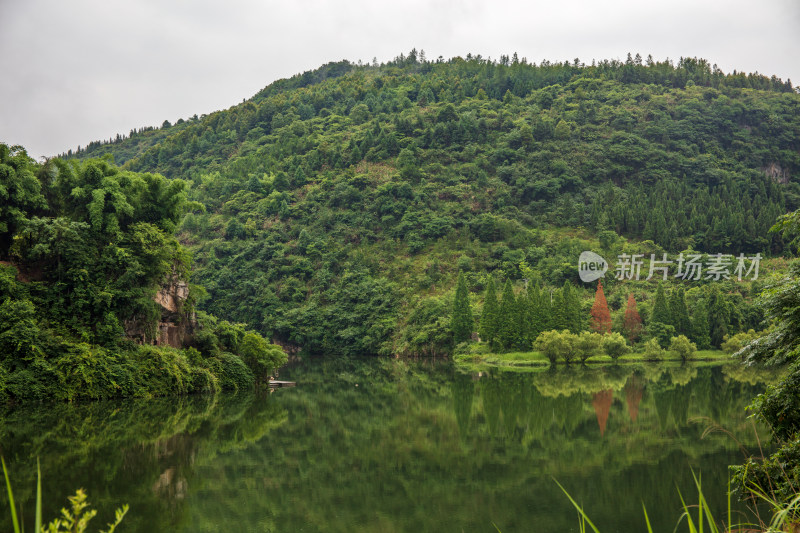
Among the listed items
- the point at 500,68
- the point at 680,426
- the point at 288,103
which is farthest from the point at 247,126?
the point at 680,426

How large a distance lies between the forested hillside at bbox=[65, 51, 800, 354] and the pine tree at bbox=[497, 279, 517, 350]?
631 cm

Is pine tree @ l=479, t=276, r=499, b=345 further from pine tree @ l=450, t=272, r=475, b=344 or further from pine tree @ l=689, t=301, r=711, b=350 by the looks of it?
pine tree @ l=689, t=301, r=711, b=350

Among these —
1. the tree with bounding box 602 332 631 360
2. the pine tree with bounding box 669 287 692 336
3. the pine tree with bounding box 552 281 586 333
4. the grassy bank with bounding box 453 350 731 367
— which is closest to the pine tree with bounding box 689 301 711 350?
the pine tree with bounding box 669 287 692 336

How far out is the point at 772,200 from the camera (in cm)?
7906

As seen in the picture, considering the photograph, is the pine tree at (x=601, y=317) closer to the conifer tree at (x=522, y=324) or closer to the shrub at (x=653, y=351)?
the shrub at (x=653, y=351)

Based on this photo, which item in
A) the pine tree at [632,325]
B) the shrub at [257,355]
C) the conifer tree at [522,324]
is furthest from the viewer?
the pine tree at [632,325]

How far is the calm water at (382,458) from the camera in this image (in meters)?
11.2

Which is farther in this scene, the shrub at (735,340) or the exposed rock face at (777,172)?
the exposed rock face at (777,172)

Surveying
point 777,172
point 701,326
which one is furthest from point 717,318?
point 777,172

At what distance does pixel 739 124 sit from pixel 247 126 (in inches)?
3035

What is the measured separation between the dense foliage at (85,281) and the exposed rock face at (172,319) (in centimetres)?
49

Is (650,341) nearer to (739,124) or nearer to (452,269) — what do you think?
(452,269)

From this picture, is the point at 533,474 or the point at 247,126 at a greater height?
the point at 247,126

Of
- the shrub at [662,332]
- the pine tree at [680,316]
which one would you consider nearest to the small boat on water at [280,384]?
the shrub at [662,332]
